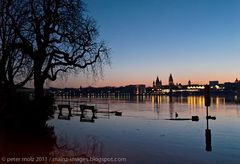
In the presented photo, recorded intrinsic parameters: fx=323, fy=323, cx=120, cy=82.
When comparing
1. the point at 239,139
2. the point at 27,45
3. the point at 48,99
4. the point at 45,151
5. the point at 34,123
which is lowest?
the point at 239,139

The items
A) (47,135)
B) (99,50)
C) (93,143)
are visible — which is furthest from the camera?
(93,143)

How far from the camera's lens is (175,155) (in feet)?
77.3

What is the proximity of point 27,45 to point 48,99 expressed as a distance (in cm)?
365

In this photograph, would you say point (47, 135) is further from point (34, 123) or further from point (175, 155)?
point (175, 155)

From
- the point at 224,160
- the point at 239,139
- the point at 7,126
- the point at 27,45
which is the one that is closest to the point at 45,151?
the point at 7,126

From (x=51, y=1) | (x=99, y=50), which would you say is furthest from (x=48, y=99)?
(x=99, y=50)

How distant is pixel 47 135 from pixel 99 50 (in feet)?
29.0

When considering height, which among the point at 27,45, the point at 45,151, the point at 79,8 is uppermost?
the point at 79,8

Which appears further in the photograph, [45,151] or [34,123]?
[45,151]

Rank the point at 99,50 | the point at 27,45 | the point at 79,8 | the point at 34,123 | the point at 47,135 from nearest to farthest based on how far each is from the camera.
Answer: the point at 34,123, the point at 47,135, the point at 27,45, the point at 79,8, the point at 99,50

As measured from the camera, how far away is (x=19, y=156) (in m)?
12.5

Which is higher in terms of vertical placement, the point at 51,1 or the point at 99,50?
the point at 51,1

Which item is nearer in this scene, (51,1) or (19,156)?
(19,156)

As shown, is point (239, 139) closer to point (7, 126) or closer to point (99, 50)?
point (99, 50)
